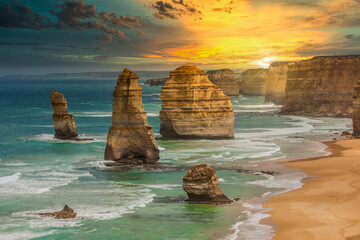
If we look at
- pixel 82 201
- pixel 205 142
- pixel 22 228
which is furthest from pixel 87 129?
pixel 22 228

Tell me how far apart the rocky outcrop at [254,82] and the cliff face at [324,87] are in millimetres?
81449

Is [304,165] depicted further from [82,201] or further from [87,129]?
[87,129]

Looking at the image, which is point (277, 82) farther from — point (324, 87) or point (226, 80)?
point (226, 80)

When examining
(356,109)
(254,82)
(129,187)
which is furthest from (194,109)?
(254,82)

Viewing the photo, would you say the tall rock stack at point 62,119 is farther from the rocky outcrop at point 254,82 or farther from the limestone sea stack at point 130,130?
the rocky outcrop at point 254,82

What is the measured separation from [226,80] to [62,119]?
12290 centimetres

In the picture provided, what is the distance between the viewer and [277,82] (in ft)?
402

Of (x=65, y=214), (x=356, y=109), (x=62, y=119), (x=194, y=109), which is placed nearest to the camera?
(x=65, y=214)

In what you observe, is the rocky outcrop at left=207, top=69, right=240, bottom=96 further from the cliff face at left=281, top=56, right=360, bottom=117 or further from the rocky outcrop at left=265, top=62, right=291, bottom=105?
the cliff face at left=281, top=56, right=360, bottom=117

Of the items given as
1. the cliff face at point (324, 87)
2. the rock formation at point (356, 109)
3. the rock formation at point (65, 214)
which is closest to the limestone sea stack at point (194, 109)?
the rock formation at point (356, 109)

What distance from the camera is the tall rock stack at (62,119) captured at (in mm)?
46094

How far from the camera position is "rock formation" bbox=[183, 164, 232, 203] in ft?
73.0

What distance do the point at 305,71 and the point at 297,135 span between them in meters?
34.8

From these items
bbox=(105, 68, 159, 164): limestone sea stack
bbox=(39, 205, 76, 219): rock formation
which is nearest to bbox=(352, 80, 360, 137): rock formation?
bbox=(105, 68, 159, 164): limestone sea stack
